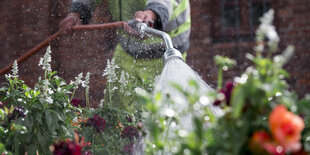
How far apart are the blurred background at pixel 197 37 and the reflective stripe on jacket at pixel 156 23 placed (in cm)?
225

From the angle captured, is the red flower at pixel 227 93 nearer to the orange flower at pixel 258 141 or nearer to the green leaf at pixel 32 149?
the orange flower at pixel 258 141

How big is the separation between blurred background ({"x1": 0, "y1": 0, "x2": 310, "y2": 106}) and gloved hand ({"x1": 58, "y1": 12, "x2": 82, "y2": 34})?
2.32 metres

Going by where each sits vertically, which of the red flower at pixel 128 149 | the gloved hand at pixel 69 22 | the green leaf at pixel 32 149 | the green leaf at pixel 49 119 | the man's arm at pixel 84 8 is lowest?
the red flower at pixel 128 149

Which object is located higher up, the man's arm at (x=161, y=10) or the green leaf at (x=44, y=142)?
the man's arm at (x=161, y=10)

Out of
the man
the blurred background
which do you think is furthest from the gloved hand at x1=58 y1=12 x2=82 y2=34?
the blurred background

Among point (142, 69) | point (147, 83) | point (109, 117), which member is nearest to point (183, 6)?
point (142, 69)

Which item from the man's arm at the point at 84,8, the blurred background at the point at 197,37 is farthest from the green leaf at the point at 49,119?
the blurred background at the point at 197,37

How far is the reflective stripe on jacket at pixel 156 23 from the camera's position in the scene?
2354 mm

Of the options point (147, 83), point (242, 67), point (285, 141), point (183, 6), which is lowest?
point (242, 67)

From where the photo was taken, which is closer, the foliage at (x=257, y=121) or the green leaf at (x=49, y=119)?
the foliage at (x=257, y=121)

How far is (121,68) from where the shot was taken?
8.15 feet

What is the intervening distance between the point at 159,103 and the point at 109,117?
3.54 feet

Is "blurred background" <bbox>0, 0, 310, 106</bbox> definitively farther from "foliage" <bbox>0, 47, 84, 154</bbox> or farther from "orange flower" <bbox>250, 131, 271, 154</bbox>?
"orange flower" <bbox>250, 131, 271, 154</bbox>

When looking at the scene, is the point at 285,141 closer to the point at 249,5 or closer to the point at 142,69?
the point at 142,69
